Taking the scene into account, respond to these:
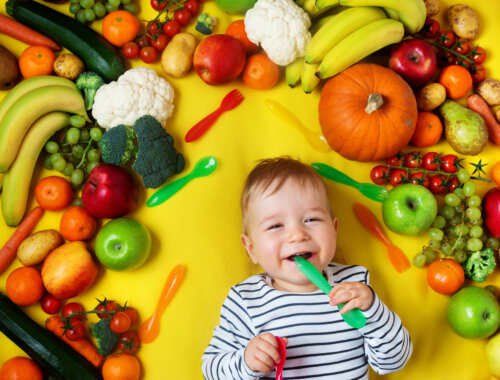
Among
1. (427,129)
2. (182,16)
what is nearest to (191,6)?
(182,16)

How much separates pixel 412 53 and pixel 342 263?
2.29 feet

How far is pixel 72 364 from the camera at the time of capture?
138 cm

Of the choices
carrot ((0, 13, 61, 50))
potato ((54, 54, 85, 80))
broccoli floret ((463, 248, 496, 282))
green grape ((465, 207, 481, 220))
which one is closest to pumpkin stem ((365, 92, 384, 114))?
green grape ((465, 207, 481, 220))

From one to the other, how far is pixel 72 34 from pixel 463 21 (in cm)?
128

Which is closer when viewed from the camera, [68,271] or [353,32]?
[68,271]

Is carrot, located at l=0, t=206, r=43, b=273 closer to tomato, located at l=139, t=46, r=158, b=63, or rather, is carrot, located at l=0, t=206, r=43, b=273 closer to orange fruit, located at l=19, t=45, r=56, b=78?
orange fruit, located at l=19, t=45, r=56, b=78

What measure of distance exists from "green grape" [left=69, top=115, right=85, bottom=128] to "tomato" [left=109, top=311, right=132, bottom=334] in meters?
0.56

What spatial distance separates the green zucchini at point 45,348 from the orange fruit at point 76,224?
0.82 feet

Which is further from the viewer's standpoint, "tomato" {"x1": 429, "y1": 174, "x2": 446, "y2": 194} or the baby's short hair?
"tomato" {"x1": 429, "y1": 174, "x2": 446, "y2": 194}

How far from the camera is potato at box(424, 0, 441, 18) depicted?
174 cm

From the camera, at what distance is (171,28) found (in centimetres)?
168

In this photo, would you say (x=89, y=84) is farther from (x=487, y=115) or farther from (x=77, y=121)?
(x=487, y=115)

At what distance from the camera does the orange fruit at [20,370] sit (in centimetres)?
136

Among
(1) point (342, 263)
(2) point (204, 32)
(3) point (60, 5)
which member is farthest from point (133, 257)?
(3) point (60, 5)
